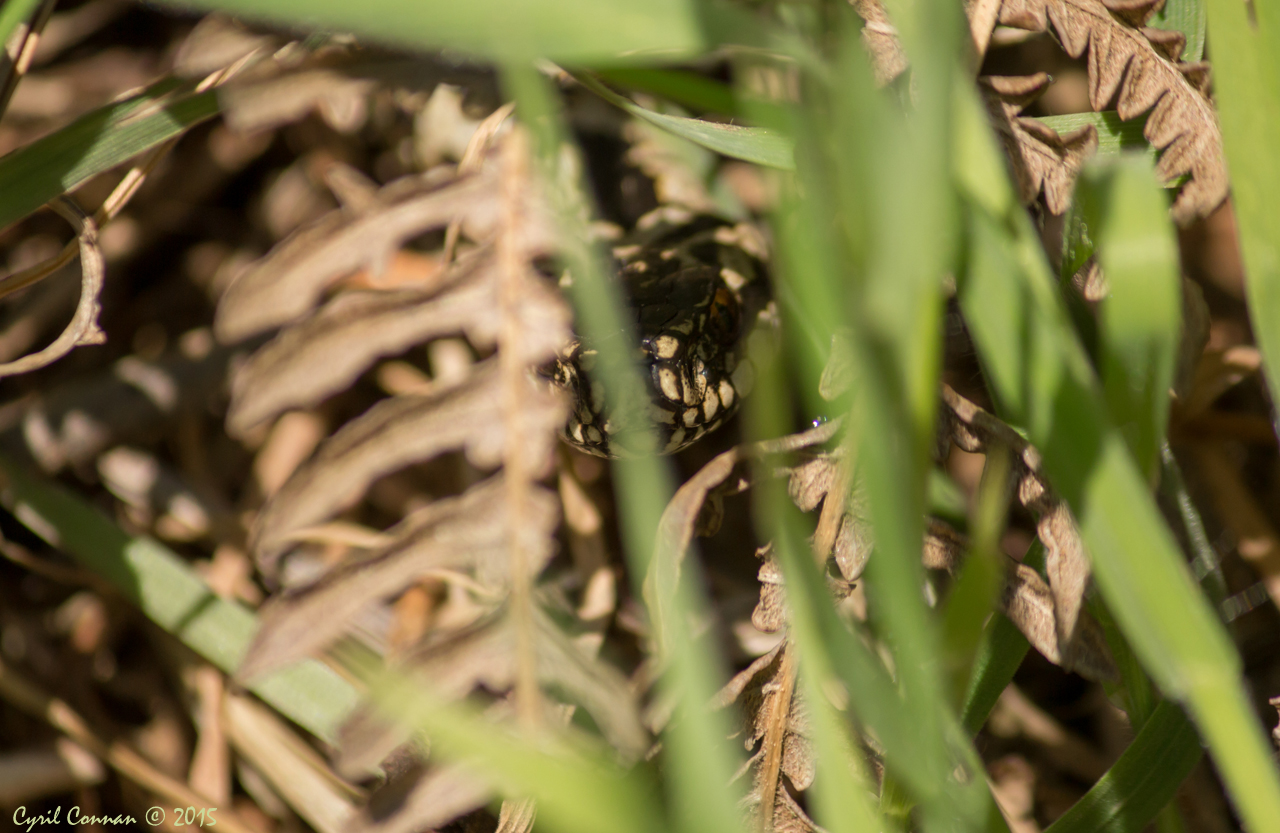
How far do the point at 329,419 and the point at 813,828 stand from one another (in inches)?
48.1

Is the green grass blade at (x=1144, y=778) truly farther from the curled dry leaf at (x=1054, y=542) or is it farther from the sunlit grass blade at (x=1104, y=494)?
the sunlit grass blade at (x=1104, y=494)

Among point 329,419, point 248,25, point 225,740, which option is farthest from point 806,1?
point 225,740

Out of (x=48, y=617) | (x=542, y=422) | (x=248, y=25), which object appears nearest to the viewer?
(x=542, y=422)

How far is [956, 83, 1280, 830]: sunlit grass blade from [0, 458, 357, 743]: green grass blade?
0.97 m

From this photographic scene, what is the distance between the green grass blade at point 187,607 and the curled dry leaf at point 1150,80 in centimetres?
121

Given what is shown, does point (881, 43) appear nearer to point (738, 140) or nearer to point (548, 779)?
point (738, 140)

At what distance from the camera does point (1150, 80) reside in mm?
935

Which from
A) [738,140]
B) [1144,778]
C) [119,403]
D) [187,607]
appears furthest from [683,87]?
[119,403]

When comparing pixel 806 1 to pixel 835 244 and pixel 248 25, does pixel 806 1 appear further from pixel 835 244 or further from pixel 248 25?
pixel 248 25

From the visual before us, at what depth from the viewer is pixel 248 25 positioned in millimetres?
1214

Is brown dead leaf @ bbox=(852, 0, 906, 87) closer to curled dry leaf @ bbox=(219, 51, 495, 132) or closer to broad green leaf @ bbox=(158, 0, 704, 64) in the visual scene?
broad green leaf @ bbox=(158, 0, 704, 64)

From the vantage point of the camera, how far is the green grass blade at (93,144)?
41.3 inches

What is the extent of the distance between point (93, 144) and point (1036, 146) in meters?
1.12

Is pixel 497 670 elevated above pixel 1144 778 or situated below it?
above
